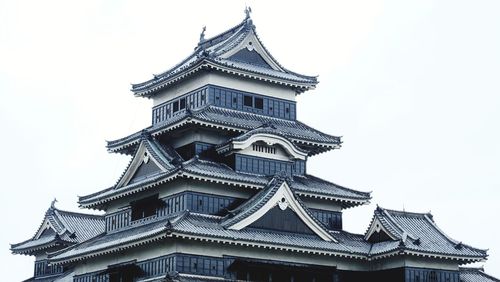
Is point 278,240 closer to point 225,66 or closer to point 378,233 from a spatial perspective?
point 378,233

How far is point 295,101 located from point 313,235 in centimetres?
1288

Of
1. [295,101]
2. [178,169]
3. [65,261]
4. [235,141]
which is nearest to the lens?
[178,169]

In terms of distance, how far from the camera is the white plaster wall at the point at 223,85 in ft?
200

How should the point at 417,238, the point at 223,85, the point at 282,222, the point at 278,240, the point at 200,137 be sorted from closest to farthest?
the point at 278,240, the point at 282,222, the point at 417,238, the point at 200,137, the point at 223,85

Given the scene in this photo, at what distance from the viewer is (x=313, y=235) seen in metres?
56.5

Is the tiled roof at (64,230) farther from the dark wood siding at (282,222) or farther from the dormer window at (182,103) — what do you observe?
the dark wood siding at (282,222)

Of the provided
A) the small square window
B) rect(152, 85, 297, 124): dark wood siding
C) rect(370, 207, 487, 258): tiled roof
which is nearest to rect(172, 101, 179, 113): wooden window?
rect(152, 85, 297, 124): dark wood siding

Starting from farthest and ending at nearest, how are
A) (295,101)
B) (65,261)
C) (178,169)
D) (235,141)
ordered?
1. (295,101)
2. (65,261)
3. (235,141)
4. (178,169)

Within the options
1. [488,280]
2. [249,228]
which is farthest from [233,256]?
[488,280]

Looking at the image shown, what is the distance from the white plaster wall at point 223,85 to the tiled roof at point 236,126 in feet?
6.33

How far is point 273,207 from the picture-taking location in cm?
5497

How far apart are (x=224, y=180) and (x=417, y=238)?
14.0 metres

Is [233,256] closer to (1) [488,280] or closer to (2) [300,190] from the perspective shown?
(2) [300,190]

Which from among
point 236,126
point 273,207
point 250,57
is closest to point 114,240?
point 273,207
